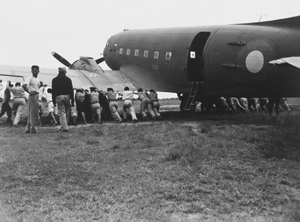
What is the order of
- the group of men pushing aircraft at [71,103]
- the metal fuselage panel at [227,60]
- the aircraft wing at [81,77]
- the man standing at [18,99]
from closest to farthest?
the group of men pushing aircraft at [71,103] < the metal fuselage panel at [227,60] < the man standing at [18,99] < the aircraft wing at [81,77]

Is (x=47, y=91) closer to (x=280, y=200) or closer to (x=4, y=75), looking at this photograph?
(x=4, y=75)

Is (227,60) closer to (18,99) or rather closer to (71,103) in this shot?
(71,103)

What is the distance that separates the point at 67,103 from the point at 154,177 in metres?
7.34

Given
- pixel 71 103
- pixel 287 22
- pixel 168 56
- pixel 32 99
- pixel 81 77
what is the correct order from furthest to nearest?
pixel 81 77 < pixel 168 56 < pixel 287 22 < pixel 71 103 < pixel 32 99

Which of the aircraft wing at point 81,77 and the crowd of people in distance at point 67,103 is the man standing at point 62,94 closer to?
the crowd of people in distance at point 67,103

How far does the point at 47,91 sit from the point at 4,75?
3.65 metres

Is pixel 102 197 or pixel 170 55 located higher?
pixel 170 55

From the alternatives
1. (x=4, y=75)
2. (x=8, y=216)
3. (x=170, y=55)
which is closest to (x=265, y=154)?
(x=8, y=216)

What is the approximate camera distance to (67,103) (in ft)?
45.1

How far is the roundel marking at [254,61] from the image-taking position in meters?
15.0

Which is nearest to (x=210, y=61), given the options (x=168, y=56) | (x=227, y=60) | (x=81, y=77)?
(x=227, y=60)

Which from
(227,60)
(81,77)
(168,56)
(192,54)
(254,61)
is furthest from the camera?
(81,77)

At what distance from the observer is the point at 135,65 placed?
68.6 feet

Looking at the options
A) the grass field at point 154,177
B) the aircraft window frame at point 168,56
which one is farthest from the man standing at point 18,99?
the aircraft window frame at point 168,56
